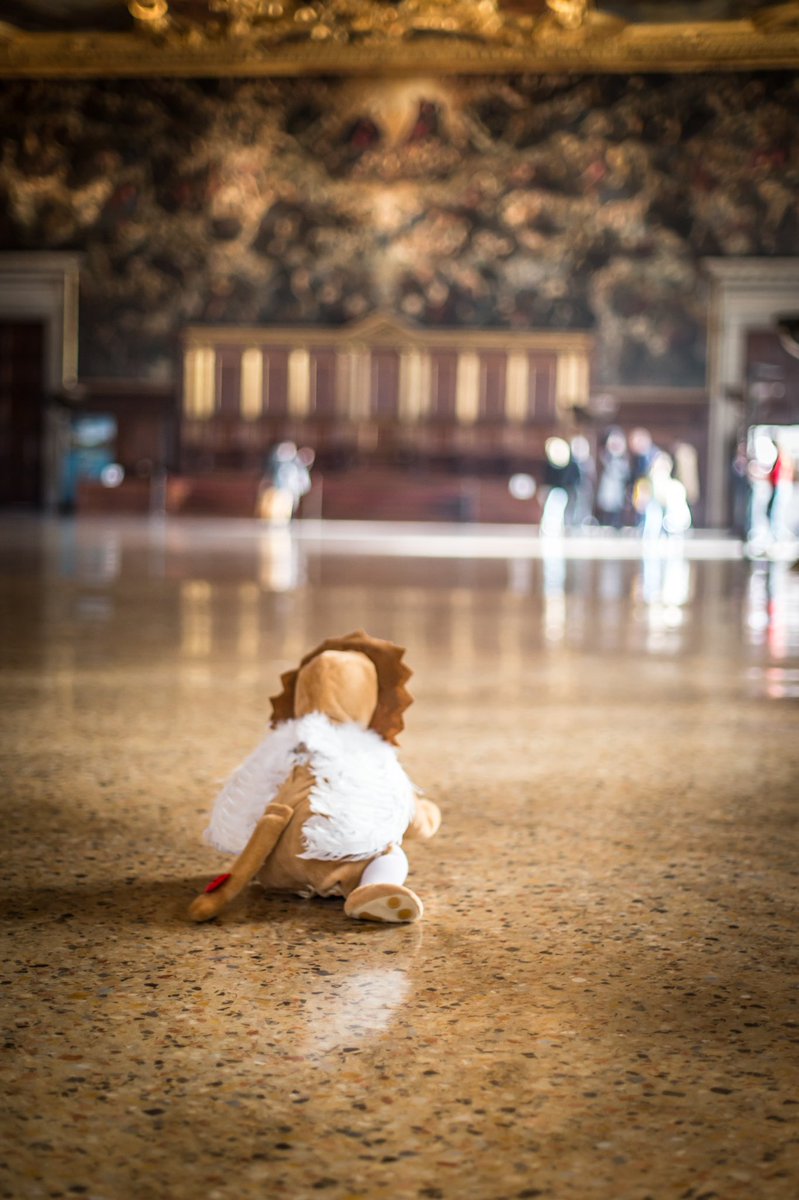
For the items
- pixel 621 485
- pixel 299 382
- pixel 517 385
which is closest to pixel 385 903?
pixel 621 485

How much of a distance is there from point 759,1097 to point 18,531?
19.2m

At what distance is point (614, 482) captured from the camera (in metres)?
26.2

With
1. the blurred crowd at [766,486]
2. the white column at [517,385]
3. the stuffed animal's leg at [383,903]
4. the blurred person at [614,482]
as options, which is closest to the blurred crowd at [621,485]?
the blurred person at [614,482]

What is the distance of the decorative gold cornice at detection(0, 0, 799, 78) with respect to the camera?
88.9 ft

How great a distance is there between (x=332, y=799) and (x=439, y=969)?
1.40 ft

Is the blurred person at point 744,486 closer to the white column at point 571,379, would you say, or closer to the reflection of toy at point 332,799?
the white column at point 571,379

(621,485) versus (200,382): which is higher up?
(200,382)

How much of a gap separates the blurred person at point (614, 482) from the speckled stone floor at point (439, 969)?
2147cm

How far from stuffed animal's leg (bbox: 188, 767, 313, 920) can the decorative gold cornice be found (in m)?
26.2

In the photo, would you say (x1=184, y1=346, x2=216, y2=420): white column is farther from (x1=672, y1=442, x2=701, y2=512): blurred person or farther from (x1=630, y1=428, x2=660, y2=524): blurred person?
(x1=672, y1=442, x2=701, y2=512): blurred person

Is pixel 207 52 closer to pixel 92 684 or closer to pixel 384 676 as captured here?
pixel 92 684

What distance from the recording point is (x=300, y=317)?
29406mm

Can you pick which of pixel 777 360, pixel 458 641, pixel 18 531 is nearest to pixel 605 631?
pixel 458 641

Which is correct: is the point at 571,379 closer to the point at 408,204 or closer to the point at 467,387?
the point at 467,387
